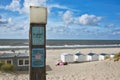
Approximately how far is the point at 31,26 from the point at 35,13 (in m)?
0.31

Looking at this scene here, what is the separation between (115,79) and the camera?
10.2m

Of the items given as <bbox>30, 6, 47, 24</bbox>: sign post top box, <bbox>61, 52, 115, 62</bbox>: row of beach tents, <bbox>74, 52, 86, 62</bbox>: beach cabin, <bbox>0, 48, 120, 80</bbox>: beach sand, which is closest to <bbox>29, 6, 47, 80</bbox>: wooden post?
<bbox>30, 6, 47, 24</bbox>: sign post top box

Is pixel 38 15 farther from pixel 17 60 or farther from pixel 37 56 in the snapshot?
pixel 17 60

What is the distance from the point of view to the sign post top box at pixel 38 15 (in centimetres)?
459

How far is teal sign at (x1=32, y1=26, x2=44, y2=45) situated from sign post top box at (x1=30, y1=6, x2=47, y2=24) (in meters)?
0.16

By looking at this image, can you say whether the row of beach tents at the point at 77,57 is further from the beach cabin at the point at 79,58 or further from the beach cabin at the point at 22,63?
the beach cabin at the point at 22,63

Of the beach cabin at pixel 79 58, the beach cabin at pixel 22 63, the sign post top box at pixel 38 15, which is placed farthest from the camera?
the beach cabin at pixel 79 58

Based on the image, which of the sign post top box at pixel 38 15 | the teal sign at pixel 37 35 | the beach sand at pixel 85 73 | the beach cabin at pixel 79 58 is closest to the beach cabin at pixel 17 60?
the beach sand at pixel 85 73

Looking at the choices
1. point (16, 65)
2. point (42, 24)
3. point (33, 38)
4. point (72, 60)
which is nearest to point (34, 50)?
point (33, 38)

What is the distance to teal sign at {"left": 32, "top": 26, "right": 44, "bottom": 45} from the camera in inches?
188

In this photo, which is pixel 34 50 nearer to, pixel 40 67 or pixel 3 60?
pixel 40 67

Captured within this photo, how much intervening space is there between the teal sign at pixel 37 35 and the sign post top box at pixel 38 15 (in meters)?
0.16

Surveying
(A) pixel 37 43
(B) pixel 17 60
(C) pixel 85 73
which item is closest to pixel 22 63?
(B) pixel 17 60

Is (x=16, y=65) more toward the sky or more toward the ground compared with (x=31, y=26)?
more toward the ground
